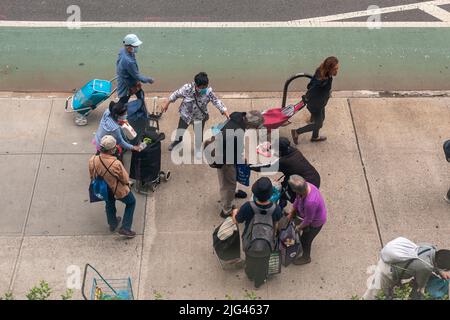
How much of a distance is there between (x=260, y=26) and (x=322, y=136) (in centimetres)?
347

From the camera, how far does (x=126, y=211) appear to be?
816 cm

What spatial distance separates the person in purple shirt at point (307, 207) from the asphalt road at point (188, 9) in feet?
19.9

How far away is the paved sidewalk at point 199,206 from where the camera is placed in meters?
7.97

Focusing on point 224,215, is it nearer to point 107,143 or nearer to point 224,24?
point 107,143

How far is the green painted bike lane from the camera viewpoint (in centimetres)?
1134

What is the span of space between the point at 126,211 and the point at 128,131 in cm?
105

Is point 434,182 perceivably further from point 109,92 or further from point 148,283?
point 109,92

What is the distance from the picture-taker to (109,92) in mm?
9969

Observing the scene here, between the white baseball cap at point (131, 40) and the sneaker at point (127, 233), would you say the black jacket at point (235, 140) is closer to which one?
the sneaker at point (127, 233)

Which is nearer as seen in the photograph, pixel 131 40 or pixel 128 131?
pixel 128 131

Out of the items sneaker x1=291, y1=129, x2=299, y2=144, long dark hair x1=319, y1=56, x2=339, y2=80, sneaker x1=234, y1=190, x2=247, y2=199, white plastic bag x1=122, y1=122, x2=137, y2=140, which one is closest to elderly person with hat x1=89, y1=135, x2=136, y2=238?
white plastic bag x1=122, y1=122, x2=137, y2=140

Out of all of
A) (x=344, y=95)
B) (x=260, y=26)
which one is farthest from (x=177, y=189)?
(x=260, y=26)

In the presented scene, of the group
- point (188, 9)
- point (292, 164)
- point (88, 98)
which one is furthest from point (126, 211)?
point (188, 9)

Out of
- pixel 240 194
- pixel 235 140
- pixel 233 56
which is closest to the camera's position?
pixel 235 140
